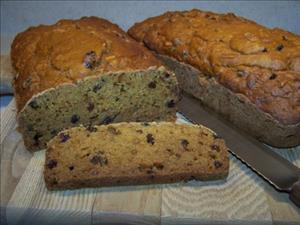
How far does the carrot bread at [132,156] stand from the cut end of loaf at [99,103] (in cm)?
15

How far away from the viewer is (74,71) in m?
2.14

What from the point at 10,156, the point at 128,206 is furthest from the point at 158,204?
the point at 10,156

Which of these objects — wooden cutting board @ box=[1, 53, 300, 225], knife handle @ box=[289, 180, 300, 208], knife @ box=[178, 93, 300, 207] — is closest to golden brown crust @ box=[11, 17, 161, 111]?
knife @ box=[178, 93, 300, 207]

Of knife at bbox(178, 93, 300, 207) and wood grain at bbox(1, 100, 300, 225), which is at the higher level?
knife at bbox(178, 93, 300, 207)

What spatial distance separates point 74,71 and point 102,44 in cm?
29

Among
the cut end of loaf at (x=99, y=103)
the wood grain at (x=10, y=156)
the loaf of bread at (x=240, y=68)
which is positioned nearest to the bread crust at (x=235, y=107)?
the loaf of bread at (x=240, y=68)

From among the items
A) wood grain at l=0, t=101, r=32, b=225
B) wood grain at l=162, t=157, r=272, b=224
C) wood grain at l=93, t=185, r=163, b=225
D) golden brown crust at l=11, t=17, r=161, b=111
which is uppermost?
golden brown crust at l=11, t=17, r=161, b=111

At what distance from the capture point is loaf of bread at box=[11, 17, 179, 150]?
214 cm

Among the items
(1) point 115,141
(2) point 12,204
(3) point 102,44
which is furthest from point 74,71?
(2) point 12,204

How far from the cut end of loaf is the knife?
0.15 m

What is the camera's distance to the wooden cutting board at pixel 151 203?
5.85 feet

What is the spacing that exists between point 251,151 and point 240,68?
493 millimetres

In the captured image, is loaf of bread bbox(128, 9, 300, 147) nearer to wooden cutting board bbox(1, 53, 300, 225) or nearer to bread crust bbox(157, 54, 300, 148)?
bread crust bbox(157, 54, 300, 148)

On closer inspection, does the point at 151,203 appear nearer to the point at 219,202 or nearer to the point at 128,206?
the point at 128,206
